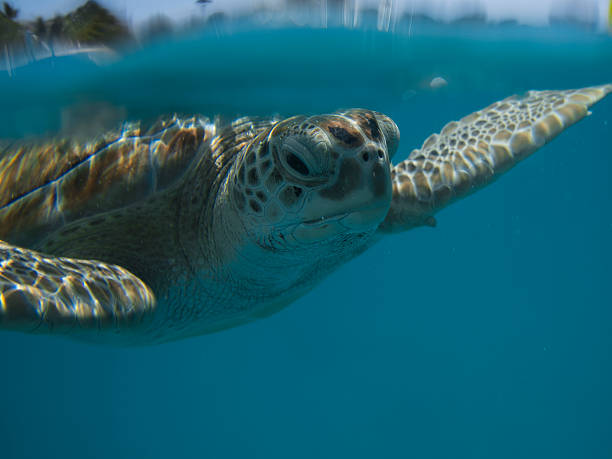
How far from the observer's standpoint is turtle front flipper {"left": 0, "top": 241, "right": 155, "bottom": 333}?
5.53ft

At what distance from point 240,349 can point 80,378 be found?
6.51 metres

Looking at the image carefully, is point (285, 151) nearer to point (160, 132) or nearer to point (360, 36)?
point (160, 132)

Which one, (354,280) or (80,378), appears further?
(354,280)

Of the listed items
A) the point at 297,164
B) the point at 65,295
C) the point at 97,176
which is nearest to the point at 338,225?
the point at 297,164

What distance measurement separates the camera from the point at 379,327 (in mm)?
21781

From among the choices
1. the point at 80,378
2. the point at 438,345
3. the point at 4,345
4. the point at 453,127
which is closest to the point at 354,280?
the point at 438,345

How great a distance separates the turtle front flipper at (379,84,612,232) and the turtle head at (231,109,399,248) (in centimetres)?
148

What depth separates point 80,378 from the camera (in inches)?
685

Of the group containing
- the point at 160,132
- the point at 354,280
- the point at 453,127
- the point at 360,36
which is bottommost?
the point at 354,280

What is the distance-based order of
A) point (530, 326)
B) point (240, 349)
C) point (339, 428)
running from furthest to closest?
point (530, 326)
point (240, 349)
point (339, 428)

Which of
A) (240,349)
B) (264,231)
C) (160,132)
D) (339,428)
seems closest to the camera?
(264,231)

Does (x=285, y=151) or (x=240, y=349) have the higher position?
(x=285, y=151)

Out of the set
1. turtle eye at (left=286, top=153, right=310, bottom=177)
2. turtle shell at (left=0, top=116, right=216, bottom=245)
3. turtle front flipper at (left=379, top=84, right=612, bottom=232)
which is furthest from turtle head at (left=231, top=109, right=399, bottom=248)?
turtle front flipper at (left=379, top=84, right=612, bottom=232)

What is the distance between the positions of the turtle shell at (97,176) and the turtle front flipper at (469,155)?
5.29 feet
